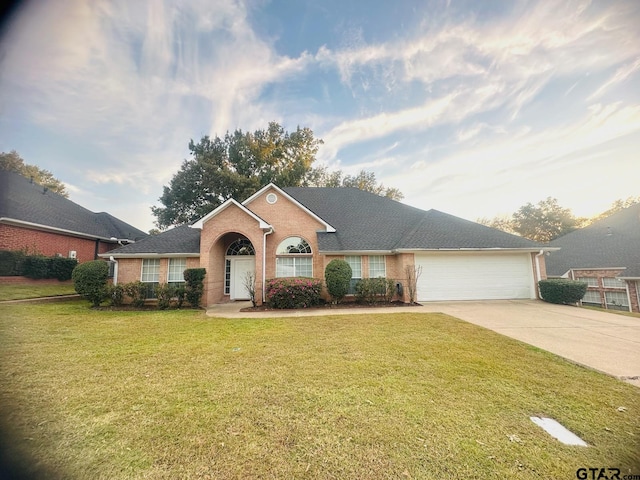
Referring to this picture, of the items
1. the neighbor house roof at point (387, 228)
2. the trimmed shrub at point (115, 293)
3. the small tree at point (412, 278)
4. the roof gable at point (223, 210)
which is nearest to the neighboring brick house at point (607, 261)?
the neighbor house roof at point (387, 228)

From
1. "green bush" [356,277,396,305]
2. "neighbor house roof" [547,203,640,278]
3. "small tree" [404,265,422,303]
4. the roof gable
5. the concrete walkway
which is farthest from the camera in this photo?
"neighbor house roof" [547,203,640,278]

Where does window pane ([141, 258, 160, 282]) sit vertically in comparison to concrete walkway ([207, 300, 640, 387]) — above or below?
above

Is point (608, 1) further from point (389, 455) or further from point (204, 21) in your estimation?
point (389, 455)

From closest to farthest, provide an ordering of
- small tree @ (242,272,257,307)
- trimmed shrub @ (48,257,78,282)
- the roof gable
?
trimmed shrub @ (48,257,78,282), small tree @ (242,272,257,307), the roof gable

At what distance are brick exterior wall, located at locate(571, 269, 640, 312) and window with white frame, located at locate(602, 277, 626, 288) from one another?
0.21 ft

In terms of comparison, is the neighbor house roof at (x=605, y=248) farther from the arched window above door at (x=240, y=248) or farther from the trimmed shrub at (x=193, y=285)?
the trimmed shrub at (x=193, y=285)

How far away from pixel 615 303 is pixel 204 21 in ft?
96.5

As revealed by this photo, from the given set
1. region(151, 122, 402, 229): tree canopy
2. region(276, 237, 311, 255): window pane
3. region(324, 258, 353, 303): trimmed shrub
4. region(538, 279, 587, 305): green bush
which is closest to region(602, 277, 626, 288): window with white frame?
region(538, 279, 587, 305): green bush

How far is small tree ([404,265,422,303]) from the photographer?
41.5ft

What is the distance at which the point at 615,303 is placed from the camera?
1905cm

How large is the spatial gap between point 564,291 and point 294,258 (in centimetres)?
1320

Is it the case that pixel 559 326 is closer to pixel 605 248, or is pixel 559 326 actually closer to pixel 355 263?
pixel 355 263

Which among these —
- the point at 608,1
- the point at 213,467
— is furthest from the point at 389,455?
the point at 608,1

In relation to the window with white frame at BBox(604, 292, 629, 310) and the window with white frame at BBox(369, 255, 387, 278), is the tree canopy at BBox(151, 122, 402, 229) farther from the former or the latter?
the window with white frame at BBox(604, 292, 629, 310)
